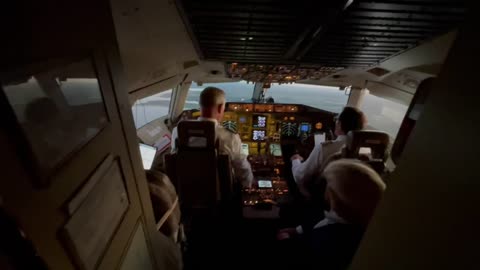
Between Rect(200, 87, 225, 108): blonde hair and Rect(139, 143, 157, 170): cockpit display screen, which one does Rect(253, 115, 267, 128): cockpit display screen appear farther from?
Rect(139, 143, 157, 170): cockpit display screen

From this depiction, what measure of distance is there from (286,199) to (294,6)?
2393 mm

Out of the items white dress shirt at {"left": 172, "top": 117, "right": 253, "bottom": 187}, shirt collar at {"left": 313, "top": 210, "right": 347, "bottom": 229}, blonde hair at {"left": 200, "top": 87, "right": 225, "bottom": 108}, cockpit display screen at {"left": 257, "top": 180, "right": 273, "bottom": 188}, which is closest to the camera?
shirt collar at {"left": 313, "top": 210, "right": 347, "bottom": 229}

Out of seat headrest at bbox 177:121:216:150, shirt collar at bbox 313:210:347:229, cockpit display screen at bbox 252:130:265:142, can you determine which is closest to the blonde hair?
seat headrest at bbox 177:121:216:150

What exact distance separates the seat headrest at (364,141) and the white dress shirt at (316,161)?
0.87 ft

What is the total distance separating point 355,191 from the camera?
139cm

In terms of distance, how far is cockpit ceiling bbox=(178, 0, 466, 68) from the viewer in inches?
46.4

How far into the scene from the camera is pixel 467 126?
500mm

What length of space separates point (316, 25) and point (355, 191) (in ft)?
3.26

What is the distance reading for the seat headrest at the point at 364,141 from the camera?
2291 millimetres

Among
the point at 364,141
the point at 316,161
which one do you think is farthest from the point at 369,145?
the point at 316,161

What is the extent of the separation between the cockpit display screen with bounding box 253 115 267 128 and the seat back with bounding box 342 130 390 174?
5.84 feet

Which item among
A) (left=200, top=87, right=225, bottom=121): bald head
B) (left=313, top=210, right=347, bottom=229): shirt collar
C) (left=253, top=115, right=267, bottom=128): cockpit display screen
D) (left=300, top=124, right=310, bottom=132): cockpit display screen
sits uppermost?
(left=200, top=87, right=225, bottom=121): bald head

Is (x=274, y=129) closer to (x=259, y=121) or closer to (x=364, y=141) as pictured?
(x=259, y=121)

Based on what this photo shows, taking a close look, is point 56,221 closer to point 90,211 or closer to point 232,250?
point 90,211
